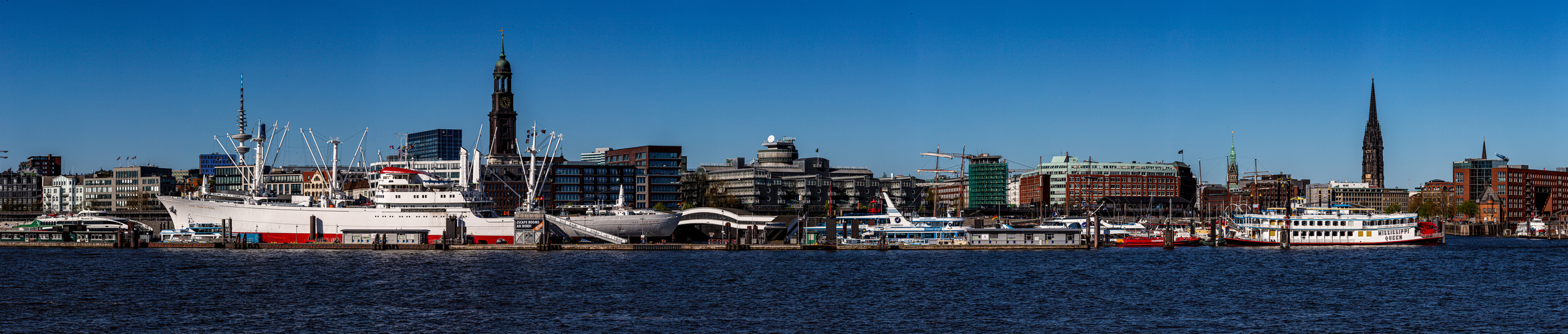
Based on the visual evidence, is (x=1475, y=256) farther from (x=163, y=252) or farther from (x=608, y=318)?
(x=163, y=252)

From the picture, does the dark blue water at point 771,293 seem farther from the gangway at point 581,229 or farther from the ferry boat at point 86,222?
the ferry boat at point 86,222

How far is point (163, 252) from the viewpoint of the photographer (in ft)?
358

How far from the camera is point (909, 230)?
4616 inches

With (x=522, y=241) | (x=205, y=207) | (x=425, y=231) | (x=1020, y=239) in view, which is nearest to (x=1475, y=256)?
(x=1020, y=239)

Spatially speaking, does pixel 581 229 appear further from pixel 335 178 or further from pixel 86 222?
pixel 86 222

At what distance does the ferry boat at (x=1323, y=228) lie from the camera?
12825 centimetres

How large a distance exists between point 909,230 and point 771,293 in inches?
1935

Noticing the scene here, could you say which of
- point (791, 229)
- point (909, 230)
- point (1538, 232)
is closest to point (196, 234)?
point (909, 230)

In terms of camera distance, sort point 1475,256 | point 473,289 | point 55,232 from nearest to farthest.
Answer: point 473,289
point 1475,256
point 55,232

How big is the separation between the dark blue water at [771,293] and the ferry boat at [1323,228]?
2231 cm

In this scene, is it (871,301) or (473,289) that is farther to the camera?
(473,289)

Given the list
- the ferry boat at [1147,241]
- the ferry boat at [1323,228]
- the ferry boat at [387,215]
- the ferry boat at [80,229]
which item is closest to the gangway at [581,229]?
the ferry boat at [387,215]

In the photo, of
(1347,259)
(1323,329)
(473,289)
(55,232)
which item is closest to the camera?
Result: (1323,329)

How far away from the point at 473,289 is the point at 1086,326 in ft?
110
